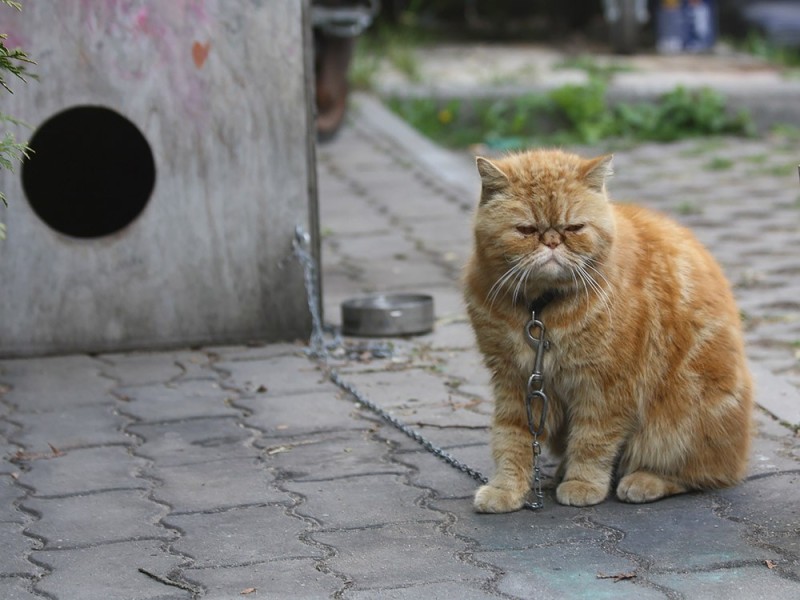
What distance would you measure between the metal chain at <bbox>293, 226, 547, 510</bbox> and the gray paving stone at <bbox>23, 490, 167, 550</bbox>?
92 centimetres

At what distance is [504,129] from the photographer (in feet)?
31.4

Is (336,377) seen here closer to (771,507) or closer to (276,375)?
(276,375)

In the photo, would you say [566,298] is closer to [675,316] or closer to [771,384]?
[675,316]

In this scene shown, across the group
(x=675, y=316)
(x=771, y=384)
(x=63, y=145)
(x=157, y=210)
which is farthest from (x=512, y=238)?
(x=63, y=145)

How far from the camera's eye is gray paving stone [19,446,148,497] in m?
3.89

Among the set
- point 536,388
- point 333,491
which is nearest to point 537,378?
point 536,388

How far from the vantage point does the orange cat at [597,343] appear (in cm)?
351

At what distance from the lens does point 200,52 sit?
512cm

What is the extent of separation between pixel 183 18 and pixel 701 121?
220 inches

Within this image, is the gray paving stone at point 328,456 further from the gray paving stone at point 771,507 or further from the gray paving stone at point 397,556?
the gray paving stone at point 771,507

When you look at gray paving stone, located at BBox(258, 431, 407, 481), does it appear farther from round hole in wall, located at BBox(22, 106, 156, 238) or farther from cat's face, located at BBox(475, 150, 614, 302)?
round hole in wall, located at BBox(22, 106, 156, 238)

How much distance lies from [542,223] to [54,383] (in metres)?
2.30

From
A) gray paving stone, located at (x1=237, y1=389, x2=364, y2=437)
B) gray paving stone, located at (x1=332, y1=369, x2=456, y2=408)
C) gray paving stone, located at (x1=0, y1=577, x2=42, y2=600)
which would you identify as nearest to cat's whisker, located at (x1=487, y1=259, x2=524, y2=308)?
gray paving stone, located at (x1=237, y1=389, x2=364, y2=437)

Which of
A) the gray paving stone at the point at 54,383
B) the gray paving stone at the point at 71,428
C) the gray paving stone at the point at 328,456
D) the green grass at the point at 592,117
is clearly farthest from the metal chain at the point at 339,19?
the gray paving stone at the point at 328,456
